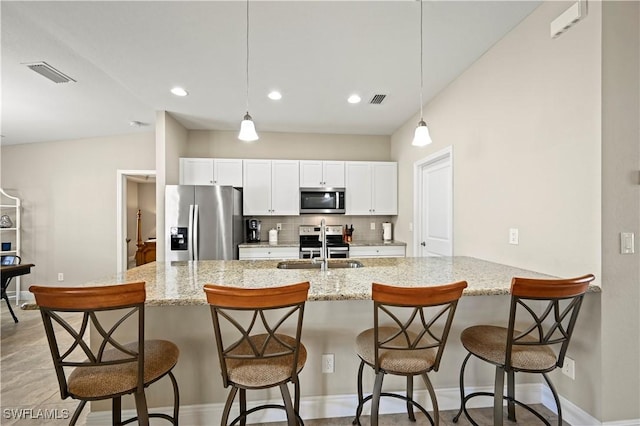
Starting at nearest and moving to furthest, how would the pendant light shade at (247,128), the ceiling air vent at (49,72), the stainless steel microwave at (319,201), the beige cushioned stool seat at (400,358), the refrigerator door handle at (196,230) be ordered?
the beige cushioned stool seat at (400,358)
the pendant light shade at (247,128)
the ceiling air vent at (49,72)
the refrigerator door handle at (196,230)
the stainless steel microwave at (319,201)

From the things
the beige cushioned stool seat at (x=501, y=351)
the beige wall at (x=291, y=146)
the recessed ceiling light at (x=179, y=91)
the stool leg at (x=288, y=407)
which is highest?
the recessed ceiling light at (x=179, y=91)

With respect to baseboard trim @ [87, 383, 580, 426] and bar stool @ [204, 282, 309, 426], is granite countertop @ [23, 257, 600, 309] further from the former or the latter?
baseboard trim @ [87, 383, 580, 426]

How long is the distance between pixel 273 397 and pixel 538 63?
2892mm

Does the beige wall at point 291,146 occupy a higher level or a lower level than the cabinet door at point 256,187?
higher

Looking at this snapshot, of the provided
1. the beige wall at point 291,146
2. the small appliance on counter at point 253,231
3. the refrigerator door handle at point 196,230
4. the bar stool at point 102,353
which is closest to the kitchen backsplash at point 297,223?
the small appliance on counter at point 253,231

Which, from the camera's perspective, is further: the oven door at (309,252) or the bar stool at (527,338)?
the oven door at (309,252)

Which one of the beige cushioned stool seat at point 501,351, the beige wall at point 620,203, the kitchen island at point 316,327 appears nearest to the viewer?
the beige cushioned stool seat at point 501,351

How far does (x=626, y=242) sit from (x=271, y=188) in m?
3.86

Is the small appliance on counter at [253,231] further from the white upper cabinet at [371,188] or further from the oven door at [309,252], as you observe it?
the white upper cabinet at [371,188]

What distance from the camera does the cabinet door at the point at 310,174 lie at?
15.2ft

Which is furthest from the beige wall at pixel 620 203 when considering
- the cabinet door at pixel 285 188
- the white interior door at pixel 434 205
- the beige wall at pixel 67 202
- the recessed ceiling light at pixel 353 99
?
the beige wall at pixel 67 202

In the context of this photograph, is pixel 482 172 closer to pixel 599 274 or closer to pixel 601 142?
pixel 601 142

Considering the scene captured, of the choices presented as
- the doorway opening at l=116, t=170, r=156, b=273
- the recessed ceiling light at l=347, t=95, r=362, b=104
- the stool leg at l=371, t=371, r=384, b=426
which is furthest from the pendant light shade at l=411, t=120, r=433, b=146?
the doorway opening at l=116, t=170, r=156, b=273

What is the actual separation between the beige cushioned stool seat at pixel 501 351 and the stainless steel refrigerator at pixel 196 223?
2.97 m
